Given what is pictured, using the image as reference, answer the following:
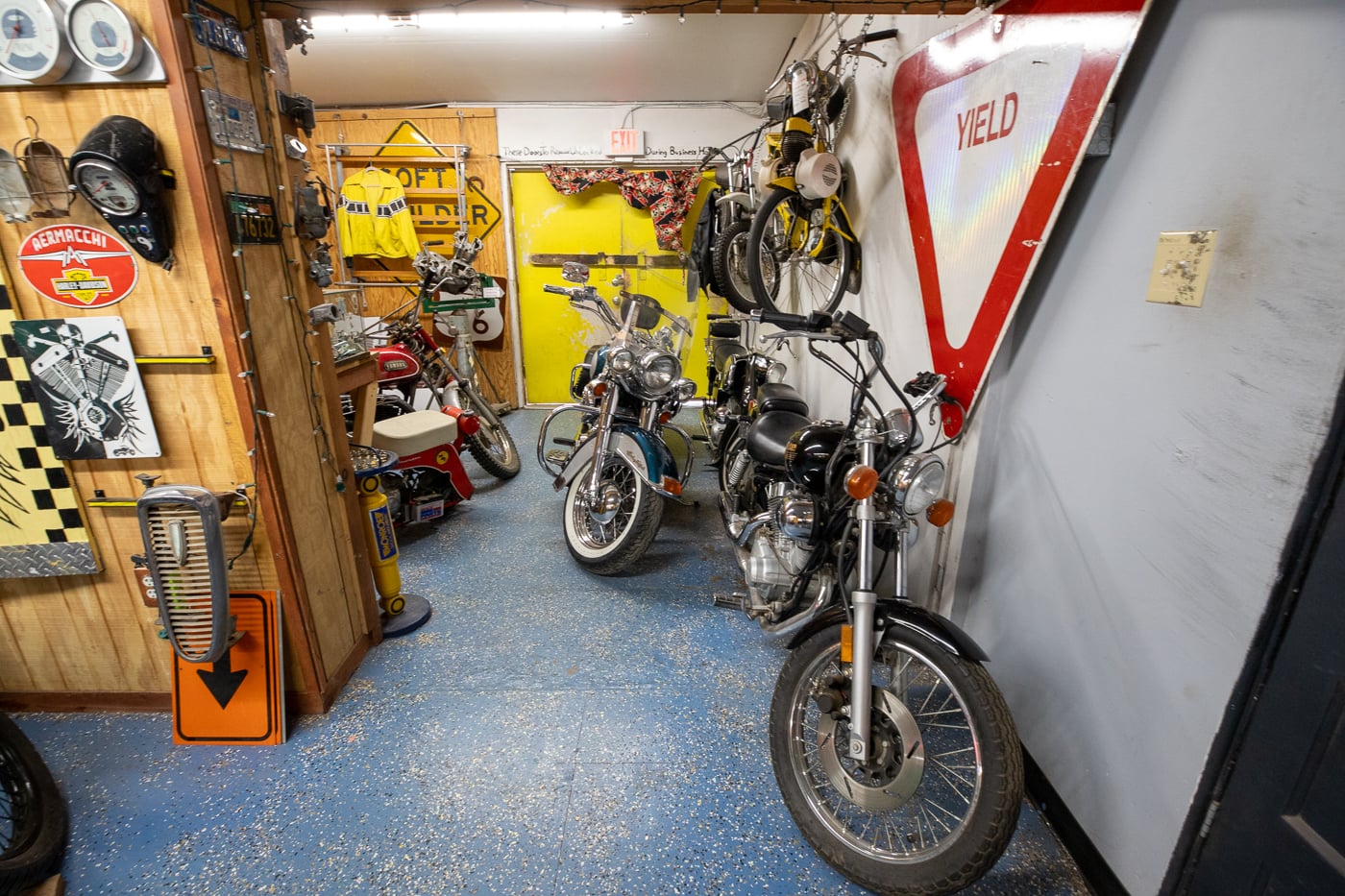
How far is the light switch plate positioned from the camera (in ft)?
3.22

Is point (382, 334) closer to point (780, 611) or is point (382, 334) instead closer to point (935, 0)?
point (780, 611)

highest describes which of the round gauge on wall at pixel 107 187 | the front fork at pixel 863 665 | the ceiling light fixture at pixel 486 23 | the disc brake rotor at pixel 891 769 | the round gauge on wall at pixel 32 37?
the ceiling light fixture at pixel 486 23

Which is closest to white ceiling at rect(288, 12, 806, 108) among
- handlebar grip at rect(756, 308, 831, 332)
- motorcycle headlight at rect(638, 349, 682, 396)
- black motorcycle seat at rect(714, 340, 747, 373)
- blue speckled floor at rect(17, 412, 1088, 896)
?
black motorcycle seat at rect(714, 340, 747, 373)

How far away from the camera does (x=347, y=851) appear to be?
1373mm

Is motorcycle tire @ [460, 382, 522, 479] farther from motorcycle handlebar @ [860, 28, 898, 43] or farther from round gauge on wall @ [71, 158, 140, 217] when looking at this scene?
motorcycle handlebar @ [860, 28, 898, 43]

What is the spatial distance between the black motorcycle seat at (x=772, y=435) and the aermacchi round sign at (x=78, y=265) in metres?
1.77

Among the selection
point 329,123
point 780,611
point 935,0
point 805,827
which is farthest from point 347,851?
point 329,123

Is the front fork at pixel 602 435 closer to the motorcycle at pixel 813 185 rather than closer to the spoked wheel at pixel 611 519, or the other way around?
the spoked wheel at pixel 611 519

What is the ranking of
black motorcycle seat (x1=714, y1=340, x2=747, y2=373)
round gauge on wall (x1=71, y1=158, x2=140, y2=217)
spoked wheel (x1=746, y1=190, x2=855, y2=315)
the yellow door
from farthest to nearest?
1. the yellow door
2. black motorcycle seat (x1=714, y1=340, x2=747, y2=373)
3. spoked wheel (x1=746, y1=190, x2=855, y2=315)
4. round gauge on wall (x1=71, y1=158, x2=140, y2=217)

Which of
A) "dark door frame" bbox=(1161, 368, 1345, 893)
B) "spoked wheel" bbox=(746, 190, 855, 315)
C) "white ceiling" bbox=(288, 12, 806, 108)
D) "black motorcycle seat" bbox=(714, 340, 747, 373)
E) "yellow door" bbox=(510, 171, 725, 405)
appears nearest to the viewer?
"dark door frame" bbox=(1161, 368, 1345, 893)

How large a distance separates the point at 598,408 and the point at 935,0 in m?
1.79

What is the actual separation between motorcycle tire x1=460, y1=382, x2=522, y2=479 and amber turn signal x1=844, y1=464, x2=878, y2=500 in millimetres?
2693

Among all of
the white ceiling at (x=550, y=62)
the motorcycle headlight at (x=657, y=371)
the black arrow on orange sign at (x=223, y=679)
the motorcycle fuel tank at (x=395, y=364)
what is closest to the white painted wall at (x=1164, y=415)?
the motorcycle headlight at (x=657, y=371)

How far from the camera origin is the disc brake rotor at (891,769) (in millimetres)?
1258
